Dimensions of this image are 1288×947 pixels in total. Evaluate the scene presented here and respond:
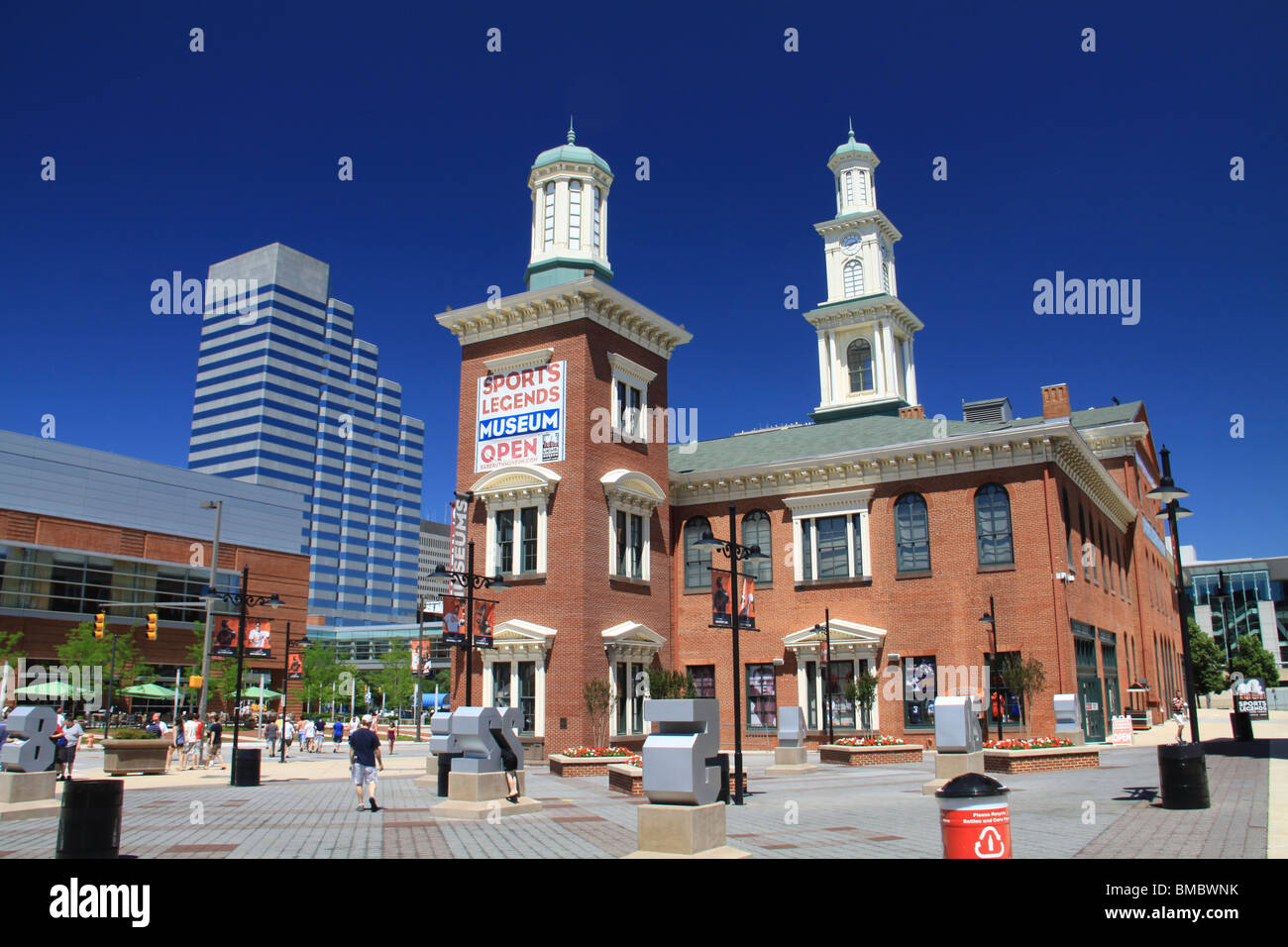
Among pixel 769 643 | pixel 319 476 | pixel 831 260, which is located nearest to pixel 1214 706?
pixel 831 260

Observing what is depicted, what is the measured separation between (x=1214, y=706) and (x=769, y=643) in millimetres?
73357

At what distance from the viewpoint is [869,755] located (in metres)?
30.5

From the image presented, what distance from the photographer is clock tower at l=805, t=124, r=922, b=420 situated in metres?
51.4

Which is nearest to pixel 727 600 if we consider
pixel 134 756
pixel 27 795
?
pixel 27 795

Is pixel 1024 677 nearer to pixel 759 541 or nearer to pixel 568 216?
pixel 759 541

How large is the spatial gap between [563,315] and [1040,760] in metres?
22.6

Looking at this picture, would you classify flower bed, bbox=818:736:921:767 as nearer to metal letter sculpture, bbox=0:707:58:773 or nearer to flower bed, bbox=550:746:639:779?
flower bed, bbox=550:746:639:779

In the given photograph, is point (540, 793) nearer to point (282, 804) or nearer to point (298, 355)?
point (282, 804)

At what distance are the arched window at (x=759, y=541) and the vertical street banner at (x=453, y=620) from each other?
13.9 m

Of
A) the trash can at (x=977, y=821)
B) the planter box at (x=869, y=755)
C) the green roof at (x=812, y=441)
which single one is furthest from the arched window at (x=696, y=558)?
the trash can at (x=977, y=821)

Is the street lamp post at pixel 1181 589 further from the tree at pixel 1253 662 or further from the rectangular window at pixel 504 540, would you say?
the tree at pixel 1253 662

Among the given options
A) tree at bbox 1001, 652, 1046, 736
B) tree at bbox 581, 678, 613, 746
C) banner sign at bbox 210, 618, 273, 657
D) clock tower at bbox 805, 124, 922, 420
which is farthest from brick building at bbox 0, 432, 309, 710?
tree at bbox 1001, 652, 1046, 736

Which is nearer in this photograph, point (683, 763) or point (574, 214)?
point (683, 763)
